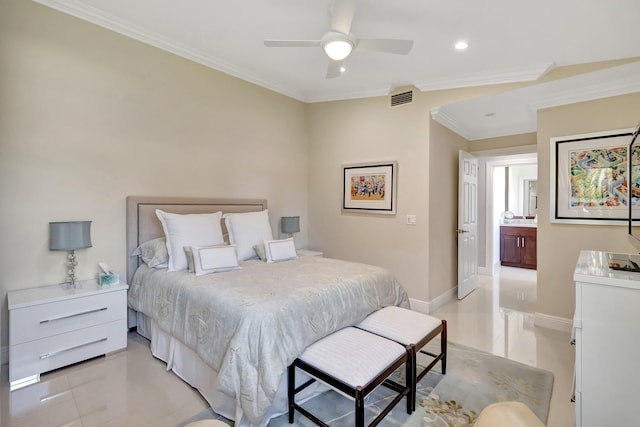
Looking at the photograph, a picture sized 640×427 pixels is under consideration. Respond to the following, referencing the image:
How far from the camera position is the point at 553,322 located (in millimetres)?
3410

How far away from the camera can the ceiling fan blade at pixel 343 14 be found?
2039 millimetres

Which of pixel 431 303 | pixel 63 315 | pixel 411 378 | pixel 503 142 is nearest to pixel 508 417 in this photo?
pixel 411 378

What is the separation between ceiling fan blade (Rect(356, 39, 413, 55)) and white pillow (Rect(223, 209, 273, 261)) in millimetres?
2166

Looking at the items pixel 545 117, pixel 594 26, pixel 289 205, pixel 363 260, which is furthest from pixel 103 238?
pixel 545 117

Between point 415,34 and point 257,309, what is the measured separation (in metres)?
2.70

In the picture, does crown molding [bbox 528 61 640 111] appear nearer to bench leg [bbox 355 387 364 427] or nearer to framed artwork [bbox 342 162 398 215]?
framed artwork [bbox 342 162 398 215]

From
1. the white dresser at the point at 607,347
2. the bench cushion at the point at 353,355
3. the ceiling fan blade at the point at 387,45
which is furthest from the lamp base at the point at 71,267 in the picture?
the white dresser at the point at 607,347

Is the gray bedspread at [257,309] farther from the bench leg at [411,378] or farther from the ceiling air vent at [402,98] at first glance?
the ceiling air vent at [402,98]

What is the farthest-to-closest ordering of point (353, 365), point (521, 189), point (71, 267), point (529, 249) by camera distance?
point (521, 189), point (529, 249), point (71, 267), point (353, 365)

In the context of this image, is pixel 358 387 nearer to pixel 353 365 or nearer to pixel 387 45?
pixel 353 365

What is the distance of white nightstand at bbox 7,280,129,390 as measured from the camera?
222cm

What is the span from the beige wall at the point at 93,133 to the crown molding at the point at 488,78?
2.43 metres

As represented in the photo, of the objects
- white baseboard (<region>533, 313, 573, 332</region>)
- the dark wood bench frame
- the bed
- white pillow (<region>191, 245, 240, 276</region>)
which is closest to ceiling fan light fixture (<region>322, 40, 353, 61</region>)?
the bed

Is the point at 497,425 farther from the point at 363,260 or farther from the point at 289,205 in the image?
the point at 289,205
